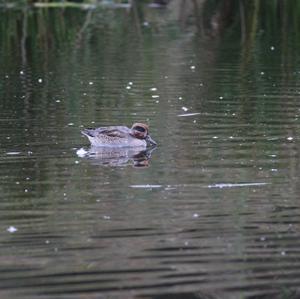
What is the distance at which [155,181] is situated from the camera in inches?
387

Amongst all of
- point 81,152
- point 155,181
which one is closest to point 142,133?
point 81,152

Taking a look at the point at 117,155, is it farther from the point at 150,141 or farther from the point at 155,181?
the point at 155,181

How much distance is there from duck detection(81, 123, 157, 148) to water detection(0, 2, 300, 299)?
16 cm

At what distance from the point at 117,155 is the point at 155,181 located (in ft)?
5.61

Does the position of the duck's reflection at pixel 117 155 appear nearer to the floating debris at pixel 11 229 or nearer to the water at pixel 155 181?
the water at pixel 155 181

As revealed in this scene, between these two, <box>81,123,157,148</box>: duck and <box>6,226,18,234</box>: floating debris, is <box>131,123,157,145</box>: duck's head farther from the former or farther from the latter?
<box>6,226,18,234</box>: floating debris

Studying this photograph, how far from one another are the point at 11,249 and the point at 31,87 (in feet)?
27.4

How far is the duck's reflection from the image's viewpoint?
10.9 m

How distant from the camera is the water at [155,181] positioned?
7.17 metres

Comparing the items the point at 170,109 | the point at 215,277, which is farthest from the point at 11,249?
the point at 170,109

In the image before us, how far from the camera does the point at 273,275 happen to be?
7.10 m

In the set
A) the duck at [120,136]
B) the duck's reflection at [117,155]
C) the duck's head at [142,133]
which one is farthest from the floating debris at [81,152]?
the duck's head at [142,133]

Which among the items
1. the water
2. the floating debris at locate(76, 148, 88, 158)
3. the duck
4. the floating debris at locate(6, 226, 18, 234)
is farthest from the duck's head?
the floating debris at locate(6, 226, 18, 234)

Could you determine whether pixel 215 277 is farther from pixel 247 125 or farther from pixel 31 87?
pixel 31 87
